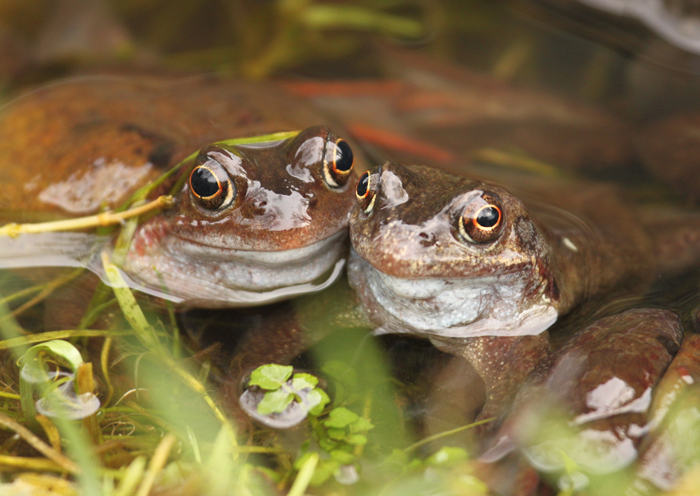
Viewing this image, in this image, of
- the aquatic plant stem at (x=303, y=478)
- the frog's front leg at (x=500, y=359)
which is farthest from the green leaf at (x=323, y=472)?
the frog's front leg at (x=500, y=359)

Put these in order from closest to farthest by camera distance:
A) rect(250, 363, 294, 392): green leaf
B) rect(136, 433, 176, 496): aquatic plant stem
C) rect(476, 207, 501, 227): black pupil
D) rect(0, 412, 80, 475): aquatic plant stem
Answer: rect(136, 433, 176, 496): aquatic plant stem
rect(0, 412, 80, 475): aquatic plant stem
rect(476, 207, 501, 227): black pupil
rect(250, 363, 294, 392): green leaf

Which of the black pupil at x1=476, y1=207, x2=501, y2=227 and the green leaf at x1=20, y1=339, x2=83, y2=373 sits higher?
the black pupil at x1=476, y1=207, x2=501, y2=227

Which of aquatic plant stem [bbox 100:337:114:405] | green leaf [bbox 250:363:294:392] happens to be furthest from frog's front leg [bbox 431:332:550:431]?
aquatic plant stem [bbox 100:337:114:405]

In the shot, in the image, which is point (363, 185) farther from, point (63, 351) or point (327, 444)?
point (63, 351)

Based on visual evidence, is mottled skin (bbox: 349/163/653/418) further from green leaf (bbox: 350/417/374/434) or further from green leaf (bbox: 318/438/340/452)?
green leaf (bbox: 318/438/340/452)

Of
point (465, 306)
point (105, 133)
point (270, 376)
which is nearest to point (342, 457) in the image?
point (270, 376)

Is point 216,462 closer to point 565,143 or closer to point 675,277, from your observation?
point 675,277

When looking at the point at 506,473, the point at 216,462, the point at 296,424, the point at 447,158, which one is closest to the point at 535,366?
the point at 506,473
